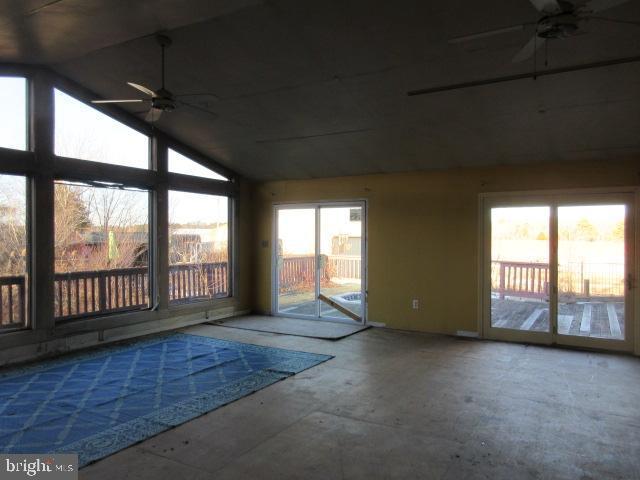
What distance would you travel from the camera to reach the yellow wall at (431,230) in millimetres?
5906

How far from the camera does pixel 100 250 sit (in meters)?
5.85

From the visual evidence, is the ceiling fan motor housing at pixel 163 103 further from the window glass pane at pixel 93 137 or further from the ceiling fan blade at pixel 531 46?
the ceiling fan blade at pixel 531 46

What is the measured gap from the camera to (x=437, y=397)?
13.0ft

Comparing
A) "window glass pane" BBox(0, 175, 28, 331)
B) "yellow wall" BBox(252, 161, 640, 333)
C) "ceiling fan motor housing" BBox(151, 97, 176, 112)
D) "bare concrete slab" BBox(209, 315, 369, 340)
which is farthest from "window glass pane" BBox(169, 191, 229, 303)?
"ceiling fan motor housing" BBox(151, 97, 176, 112)

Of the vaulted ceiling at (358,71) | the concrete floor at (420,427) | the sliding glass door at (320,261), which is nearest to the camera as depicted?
the concrete floor at (420,427)

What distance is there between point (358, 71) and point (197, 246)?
162 inches

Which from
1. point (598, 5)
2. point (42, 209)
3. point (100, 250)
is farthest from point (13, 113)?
point (598, 5)

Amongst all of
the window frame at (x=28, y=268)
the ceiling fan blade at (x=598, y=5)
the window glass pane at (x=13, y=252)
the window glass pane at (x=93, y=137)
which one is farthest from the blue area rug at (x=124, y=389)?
the ceiling fan blade at (x=598, y=5)

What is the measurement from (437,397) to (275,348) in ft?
7.59

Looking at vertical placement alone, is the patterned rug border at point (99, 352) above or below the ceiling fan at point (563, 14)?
below

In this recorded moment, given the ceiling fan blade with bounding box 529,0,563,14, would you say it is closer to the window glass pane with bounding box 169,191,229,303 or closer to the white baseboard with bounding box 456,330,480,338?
the white baseboard with bounding box 456,330,480,338

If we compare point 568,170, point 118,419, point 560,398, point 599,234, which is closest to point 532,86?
point 568,170

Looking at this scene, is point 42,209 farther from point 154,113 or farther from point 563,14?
point 563,14

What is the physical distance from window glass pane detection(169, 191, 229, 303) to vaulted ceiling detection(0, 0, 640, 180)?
129cm
